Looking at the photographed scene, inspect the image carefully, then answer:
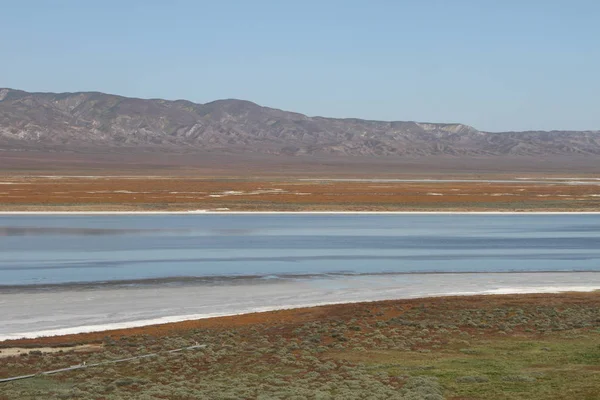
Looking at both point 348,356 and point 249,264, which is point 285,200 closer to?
point 249,264

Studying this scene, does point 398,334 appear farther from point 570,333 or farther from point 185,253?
point 185,253

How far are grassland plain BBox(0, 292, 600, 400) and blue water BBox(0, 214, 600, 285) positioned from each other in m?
8.10

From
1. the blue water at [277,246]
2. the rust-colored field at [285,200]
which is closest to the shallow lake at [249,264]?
the blue water at [277,246]

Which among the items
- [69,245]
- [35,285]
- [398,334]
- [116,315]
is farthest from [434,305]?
[69,245]

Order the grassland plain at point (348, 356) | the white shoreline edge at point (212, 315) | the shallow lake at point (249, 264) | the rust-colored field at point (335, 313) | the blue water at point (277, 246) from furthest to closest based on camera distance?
the blue water at point (277, 246) → the shallow lake at point (249, 264) → the white shoreline edge at point (212, 315) → the rust-colored field at point (335, 313) → the grassland plain at point (348, 356)

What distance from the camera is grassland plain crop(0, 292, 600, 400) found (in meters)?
13.6

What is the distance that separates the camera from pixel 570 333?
17.8 meters

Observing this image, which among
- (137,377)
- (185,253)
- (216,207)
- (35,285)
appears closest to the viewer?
(137,377)

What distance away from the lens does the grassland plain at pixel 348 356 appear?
13.6 meters

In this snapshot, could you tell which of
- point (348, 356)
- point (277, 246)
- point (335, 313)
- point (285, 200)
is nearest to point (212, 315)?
point (335, 313)

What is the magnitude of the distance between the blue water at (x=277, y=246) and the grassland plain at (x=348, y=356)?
810cm

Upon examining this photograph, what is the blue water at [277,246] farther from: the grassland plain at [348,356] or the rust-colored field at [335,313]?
the grassland plain at [348,356]

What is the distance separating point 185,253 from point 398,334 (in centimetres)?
1617

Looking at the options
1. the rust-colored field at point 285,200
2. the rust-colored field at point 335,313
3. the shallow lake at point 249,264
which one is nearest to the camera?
the rust-colored field at point 335,313
